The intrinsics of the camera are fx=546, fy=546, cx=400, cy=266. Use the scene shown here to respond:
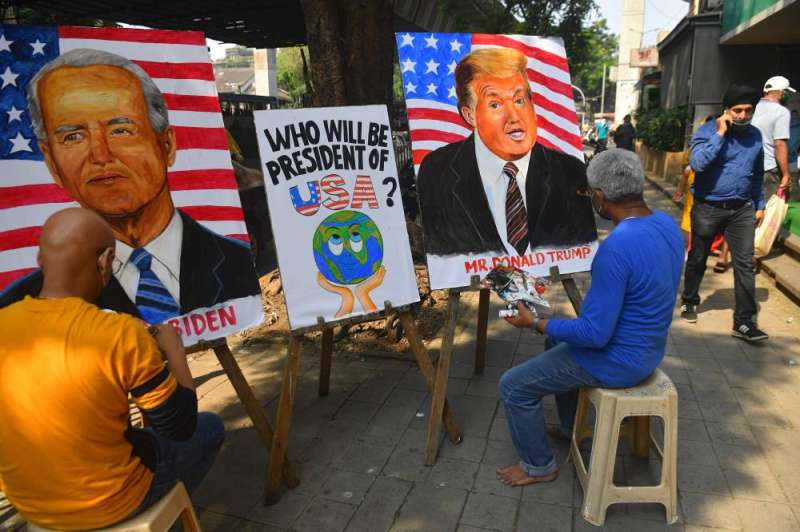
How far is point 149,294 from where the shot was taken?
2.42 m

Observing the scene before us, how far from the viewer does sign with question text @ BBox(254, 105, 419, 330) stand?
275 cm

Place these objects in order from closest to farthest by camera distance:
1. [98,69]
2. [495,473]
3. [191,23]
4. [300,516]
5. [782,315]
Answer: [98,69] < [300,516] < [495,473] < [782,315] < [191,23]

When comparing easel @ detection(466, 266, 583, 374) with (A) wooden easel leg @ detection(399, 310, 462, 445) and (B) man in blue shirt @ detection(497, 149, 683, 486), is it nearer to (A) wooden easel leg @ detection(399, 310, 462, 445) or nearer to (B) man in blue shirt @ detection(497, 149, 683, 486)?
(A) wooden easel leg @ detection(399, 310, 462, 445)

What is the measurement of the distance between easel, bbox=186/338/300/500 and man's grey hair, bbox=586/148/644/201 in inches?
73.5

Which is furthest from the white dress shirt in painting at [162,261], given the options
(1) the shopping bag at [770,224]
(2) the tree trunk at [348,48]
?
(1) the shopping bag at [770,224]

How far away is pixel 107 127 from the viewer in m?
2.30

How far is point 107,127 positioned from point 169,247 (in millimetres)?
561

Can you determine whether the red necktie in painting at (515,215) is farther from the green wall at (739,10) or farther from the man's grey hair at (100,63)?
the green wall at (739,10)

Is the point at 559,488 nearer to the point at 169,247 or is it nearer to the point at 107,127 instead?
the point at 169,247

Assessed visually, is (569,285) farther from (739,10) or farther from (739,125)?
(739,10)

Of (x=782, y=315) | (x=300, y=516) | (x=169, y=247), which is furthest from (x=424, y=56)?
(x=782, y=315)

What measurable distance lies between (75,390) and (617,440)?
2.16 metres

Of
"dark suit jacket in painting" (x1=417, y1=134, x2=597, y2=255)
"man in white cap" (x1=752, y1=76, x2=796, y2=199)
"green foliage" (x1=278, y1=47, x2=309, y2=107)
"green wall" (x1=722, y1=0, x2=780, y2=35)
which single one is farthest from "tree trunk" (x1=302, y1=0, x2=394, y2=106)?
"green foliage" (x1=278, y1=47, x2=309, y2=107)

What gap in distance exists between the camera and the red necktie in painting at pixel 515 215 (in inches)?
124
